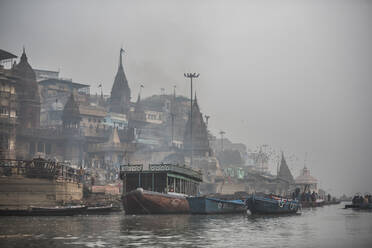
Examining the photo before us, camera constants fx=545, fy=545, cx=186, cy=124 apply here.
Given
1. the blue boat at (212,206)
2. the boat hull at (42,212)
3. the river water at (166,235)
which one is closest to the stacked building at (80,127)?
the boat hull at (42,212)

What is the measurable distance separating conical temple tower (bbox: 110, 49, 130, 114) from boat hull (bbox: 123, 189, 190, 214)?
10670 centimetres

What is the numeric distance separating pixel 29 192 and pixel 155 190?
12189mm

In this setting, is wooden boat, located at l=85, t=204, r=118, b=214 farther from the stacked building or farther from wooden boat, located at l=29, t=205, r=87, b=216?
the stacked building

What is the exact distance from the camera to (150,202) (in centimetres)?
4925

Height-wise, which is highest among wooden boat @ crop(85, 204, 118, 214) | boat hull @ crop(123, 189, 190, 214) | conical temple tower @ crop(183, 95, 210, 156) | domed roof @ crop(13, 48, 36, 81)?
domed roof @ crop(13, 48, 36, 81)

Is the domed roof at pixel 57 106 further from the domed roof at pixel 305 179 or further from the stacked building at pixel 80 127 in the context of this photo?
the domed roof at pixel 305 179

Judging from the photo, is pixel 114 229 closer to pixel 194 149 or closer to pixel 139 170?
pixel 139 170

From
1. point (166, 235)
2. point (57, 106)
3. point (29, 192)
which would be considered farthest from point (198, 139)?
point (166, 235)

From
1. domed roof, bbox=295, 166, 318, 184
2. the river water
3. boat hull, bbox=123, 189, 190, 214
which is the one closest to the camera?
the river water

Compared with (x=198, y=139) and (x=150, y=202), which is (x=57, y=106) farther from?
Answer: (x=150, y=202)

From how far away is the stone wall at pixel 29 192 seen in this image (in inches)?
1817

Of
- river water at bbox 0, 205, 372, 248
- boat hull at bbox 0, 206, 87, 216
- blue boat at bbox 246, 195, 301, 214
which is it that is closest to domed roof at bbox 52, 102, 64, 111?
blue boat at bbox 246, 195, 301, 214

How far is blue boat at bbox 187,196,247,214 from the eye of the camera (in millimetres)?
51625

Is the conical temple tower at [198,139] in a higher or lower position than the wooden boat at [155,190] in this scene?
higher
